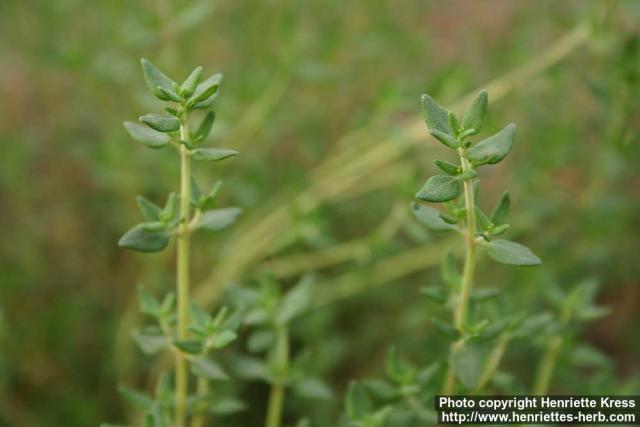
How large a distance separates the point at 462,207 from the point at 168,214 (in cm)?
38

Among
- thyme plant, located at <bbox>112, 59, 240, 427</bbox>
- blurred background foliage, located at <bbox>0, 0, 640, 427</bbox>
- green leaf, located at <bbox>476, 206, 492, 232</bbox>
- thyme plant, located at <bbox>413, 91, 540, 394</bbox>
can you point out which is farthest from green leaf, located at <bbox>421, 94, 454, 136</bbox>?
blurred background foliage, located at <bbox>0, 0, 640, 427</bbox>

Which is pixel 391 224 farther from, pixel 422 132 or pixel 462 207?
pixel 462 207

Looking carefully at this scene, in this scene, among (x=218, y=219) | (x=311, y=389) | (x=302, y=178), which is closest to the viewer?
(x=218, y=219)

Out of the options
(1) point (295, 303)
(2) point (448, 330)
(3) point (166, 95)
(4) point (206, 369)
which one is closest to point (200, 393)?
(4) point (206, 369)

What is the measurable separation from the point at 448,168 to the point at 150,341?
49 centimetres

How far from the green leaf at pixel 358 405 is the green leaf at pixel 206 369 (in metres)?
0.19

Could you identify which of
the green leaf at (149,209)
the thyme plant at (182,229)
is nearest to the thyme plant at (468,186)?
the thyme plant at (182,229)

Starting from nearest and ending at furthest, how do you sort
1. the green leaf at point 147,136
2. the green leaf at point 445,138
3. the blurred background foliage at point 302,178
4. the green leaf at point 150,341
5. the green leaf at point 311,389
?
the green leaf at point 445,138, the green leaf at point 147,136, the green leaf at point 150,341, the green leaf at point 311,389, the blurred background foliage at point 302,178

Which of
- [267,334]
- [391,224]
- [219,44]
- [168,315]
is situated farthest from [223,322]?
[219,44]

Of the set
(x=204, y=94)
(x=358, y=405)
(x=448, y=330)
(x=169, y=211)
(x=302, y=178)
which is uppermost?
(x=302, y=178)

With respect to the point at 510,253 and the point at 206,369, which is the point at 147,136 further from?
the point at 510,253

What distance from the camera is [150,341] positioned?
111 cm

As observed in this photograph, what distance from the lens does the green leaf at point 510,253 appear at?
3.08ft

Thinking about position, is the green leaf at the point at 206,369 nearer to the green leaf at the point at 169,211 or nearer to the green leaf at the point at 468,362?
the green leaf at the point at 169,211
